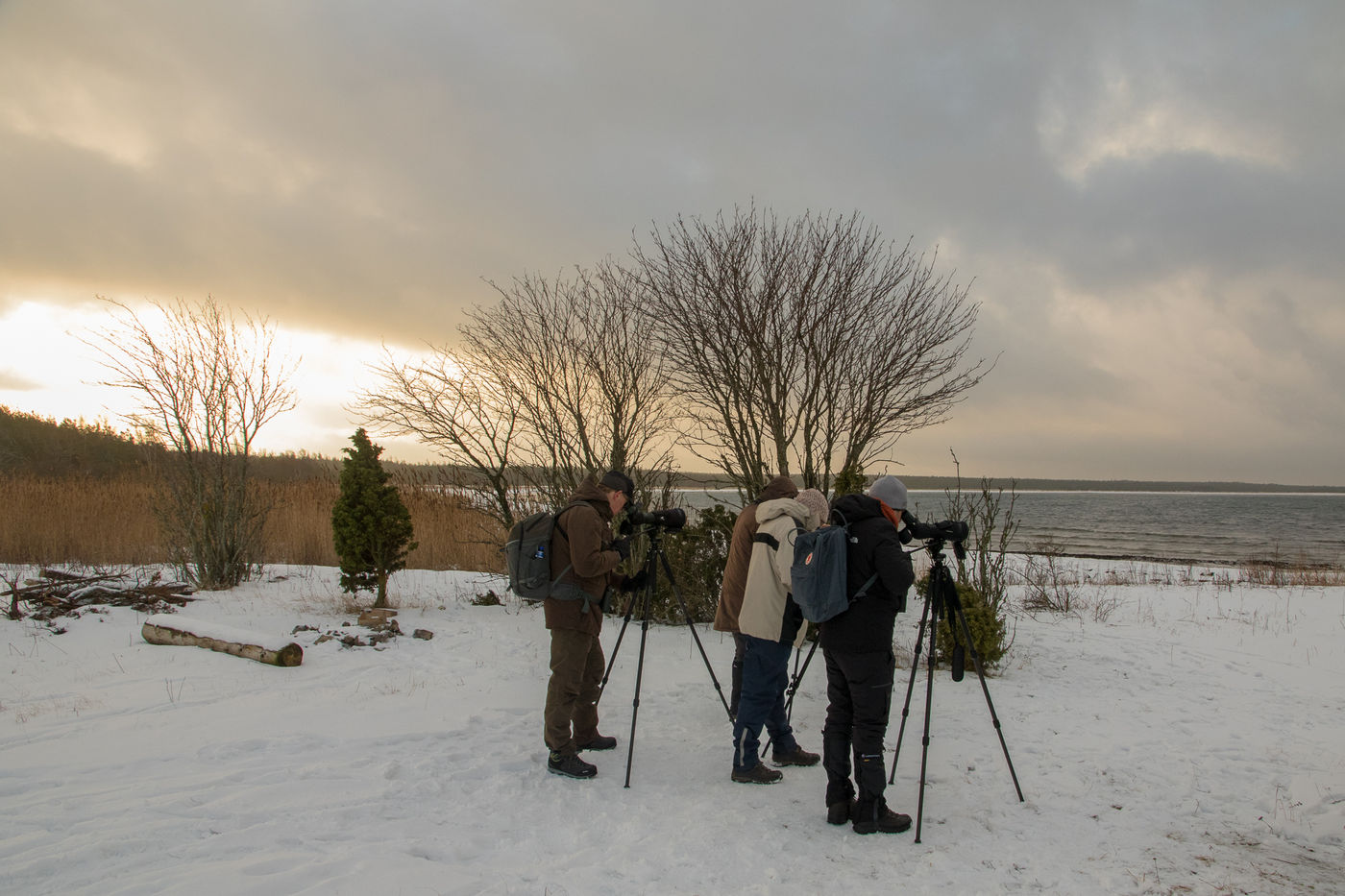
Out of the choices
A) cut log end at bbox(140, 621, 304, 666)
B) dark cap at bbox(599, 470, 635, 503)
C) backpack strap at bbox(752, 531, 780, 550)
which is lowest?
cut log end at bbox(140, 621, 304, 666)

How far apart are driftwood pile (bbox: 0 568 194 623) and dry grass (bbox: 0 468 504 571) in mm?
2704

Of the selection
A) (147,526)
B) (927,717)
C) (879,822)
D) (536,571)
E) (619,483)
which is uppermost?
Result: (619,483)

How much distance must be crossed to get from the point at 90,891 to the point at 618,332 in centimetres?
894

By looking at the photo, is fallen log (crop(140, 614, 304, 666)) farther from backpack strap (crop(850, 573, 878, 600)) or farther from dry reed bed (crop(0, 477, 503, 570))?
backpack strap (crop(850, 573, 878, 600))

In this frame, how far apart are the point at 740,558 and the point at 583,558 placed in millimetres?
1198

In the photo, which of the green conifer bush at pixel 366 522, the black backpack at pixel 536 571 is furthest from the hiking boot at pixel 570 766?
the green conifer bush at pixel 366 522

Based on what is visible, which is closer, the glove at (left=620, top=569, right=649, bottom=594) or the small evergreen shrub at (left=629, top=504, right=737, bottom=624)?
the glove at (left=620, top=569, right=649, bottom=594)

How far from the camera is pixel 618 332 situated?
36.2ft

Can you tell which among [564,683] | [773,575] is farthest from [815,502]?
[564,683]

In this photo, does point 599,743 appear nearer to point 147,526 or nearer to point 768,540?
point 768,540

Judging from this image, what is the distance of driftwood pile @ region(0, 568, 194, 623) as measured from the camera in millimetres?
8422

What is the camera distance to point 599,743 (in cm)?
529

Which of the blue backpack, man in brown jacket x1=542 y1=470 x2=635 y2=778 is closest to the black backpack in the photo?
man in brown jacket x1=542 y1=470 x2=635 y2=778

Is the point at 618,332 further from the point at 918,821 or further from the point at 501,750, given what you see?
the point at 918,821
